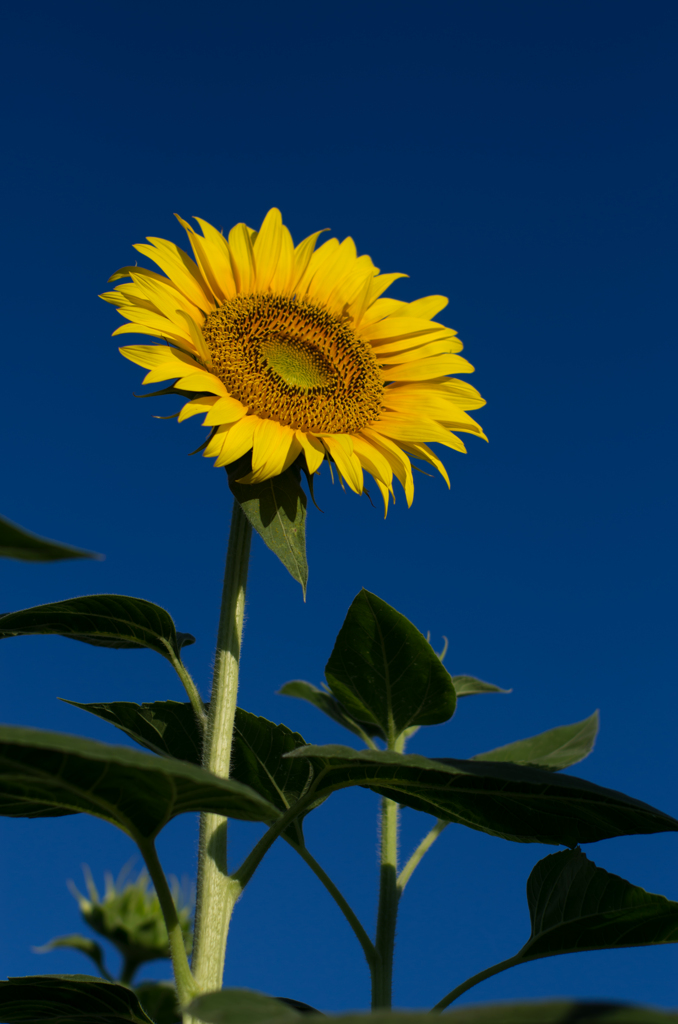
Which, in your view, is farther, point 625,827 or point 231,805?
point 625,827

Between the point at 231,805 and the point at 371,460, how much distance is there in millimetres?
998

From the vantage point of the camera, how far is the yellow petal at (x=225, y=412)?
1.75 meters

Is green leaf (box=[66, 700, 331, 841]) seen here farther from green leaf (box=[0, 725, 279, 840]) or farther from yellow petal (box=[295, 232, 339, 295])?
yellow petal (box=[295, 232, 339, 295])

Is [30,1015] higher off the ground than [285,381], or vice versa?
[285,381]

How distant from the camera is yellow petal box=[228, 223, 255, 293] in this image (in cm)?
216

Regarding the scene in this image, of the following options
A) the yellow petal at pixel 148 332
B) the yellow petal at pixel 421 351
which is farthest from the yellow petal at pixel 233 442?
the yellow petal at pixel 421 351

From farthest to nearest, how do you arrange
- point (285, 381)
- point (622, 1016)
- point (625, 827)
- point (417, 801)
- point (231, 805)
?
point (285, 381) → point (417, 801) → point (625, 827) → point (231, 805) → point (622, 1016)

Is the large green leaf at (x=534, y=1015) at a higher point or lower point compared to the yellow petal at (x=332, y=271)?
lower

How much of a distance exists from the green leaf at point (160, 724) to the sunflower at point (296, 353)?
21.0 inches

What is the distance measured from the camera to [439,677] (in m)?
1.87

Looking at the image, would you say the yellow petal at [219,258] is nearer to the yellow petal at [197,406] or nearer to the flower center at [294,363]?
the flower center at [294,363]

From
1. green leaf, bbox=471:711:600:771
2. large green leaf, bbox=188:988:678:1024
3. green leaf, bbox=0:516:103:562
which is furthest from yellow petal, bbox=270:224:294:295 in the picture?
large green leaf, bbox=188:988:678:1024

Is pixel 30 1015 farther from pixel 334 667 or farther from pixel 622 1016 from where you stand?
pixel 622 1016

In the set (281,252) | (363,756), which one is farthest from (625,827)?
(281,252)
